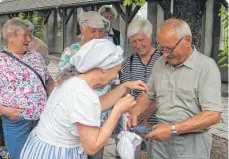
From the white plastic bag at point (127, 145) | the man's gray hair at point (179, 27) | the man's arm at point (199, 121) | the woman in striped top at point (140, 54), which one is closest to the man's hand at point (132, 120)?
the white plastic bag at point (127, 145)

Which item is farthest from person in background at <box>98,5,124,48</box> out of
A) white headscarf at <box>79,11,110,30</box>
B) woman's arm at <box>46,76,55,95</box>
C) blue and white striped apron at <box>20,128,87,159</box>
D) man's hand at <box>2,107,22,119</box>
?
blue and white striped apron at <box>20,128,87,159</box>

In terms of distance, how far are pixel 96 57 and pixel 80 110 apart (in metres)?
0.31

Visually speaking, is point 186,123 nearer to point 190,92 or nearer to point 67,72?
point 190,92

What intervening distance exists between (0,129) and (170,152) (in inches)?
78.4

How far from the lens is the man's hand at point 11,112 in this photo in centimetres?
304

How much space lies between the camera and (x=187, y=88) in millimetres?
2250

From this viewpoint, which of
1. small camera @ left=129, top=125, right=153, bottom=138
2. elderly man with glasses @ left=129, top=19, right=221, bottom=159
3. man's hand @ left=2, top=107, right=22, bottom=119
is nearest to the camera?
elderly man with glasses @ left=129, top=19, right=221, bottom=159

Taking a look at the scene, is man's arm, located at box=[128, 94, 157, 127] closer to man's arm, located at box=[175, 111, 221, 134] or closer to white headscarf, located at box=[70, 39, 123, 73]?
man's arm, located at box=[175, 111, 221, 134]

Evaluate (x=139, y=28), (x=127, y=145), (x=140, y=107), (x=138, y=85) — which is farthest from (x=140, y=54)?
(x=127, y=145)

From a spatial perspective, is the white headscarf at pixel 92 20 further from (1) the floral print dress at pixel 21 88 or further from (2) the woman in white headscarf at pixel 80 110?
(2) the woman in white headscarf at pixel 80 110

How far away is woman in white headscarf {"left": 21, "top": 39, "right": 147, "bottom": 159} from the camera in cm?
186

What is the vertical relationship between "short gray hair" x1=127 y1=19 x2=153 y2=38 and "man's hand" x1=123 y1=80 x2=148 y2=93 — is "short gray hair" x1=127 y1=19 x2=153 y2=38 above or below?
above

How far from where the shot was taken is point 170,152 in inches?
96.0

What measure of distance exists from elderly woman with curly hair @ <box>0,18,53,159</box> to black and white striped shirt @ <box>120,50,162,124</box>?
2.78 ft
